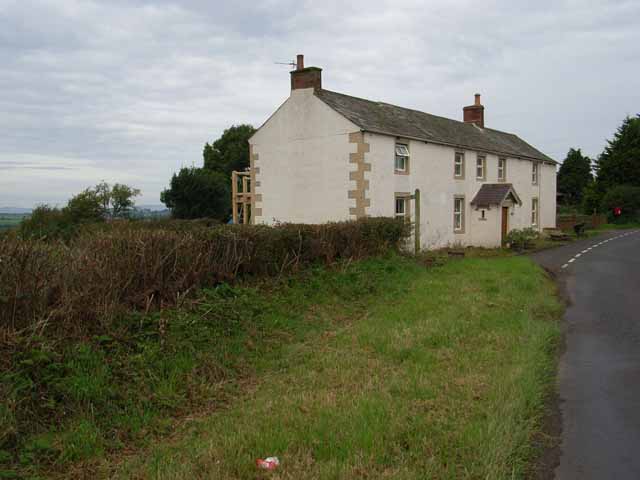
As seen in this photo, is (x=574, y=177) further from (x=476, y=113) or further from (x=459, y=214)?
(x=459, y=214)

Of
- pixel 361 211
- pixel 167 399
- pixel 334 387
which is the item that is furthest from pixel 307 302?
pixel 361 211

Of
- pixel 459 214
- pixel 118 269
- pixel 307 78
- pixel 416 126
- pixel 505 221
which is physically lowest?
pixel 118 269

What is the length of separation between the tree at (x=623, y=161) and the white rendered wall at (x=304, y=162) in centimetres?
4980

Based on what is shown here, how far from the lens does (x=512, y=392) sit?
6.33m

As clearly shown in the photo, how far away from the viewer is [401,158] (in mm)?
22859

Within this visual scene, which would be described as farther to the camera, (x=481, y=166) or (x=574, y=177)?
(x=574, y=177)

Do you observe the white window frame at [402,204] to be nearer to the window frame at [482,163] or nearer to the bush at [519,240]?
the bush at [519,240]

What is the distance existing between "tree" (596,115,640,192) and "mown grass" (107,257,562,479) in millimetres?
56540

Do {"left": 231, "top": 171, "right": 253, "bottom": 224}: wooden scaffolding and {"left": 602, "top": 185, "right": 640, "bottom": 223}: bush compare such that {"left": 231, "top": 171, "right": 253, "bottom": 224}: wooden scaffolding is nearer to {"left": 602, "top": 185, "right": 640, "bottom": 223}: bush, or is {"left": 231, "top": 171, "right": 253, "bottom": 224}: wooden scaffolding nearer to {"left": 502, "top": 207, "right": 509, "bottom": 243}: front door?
{"left": 502, "top": 207, "right": 509, "bottom": 243}: front door

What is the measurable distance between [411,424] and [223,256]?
497 centimetres

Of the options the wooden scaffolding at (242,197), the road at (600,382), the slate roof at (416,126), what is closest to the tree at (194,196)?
the wooden scaffolding at (242,197)

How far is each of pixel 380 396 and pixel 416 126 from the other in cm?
2073

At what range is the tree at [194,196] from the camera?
1919 inches

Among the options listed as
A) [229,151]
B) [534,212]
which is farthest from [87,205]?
[229,151]
